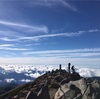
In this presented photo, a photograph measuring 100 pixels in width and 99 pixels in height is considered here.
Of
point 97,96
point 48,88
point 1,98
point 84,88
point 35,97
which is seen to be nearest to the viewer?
point 97,96

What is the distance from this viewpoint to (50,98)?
70188mm

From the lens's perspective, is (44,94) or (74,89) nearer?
(74,89)

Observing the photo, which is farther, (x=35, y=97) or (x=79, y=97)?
(x=35, y=97)

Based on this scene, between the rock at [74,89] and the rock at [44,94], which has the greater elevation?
the rock at [74,89]

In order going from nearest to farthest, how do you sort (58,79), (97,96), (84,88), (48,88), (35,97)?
(97,96)
(84,88)
(35,97)
(48,88)
(58,79)

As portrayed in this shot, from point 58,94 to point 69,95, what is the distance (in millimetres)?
5118

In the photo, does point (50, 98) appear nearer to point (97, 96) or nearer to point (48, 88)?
point (48, 88)

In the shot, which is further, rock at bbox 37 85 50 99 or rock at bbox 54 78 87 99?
rock at bbox 37 85 50 99

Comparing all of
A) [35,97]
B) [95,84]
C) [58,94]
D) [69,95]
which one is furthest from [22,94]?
[95,84]

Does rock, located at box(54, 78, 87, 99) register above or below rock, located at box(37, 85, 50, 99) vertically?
above

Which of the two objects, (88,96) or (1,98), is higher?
(88,96)

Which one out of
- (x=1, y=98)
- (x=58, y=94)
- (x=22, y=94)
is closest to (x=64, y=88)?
(x=58, y=94)

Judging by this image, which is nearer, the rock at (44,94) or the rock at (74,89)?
the rock at (74,89)

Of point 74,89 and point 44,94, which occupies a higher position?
point 74,89
